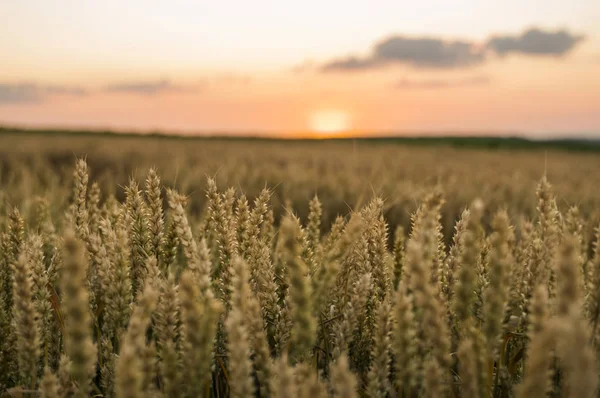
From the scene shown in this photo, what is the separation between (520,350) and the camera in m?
1.54

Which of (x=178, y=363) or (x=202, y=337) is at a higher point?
(x=202, y=337)

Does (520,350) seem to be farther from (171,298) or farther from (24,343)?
(24,343)

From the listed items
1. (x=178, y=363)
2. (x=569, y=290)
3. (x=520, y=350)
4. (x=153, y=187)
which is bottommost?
(x=520, y=350)

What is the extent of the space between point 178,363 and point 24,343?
356mm

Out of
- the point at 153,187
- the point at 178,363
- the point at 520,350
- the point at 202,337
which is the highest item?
the point at 153,187

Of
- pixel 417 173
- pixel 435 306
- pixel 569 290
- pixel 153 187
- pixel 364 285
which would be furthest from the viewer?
pixel 417 173

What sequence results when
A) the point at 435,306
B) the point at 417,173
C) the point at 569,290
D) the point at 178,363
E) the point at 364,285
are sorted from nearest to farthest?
the point at 569,290
the point at 435,306
the point at 178,363
the point at 364,285
the point at 417,173

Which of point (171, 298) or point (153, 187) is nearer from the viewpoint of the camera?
point (171, 298)

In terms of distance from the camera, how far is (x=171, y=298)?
3.91ft

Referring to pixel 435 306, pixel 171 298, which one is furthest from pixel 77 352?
pixel 435 306

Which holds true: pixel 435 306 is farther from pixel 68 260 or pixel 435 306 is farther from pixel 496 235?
pixel 68 260

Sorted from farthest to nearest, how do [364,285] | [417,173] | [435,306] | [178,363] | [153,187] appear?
[417,173] → [153,187] → [364,285] → [178,363] → [435,306]

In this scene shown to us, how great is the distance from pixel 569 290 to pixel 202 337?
0.65 m

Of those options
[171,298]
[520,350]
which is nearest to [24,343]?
[171,298]
